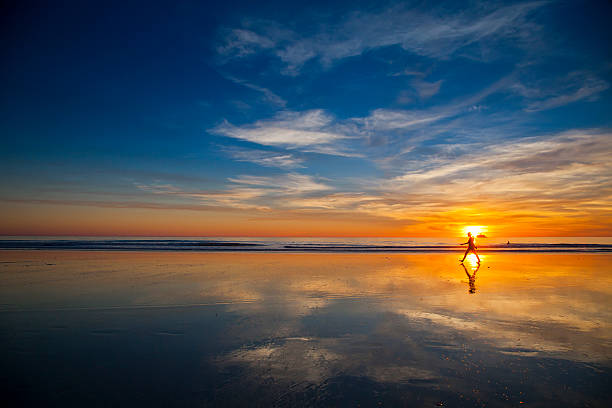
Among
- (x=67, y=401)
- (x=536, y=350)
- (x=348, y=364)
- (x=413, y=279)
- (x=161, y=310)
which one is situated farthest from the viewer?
(x=413, y=279)

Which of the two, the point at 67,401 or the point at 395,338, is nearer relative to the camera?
the point at 67,401

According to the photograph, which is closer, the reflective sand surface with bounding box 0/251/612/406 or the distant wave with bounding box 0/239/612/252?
the reflective sand surface with bounding box 0/251/612/406

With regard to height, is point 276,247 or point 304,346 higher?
point 276,247

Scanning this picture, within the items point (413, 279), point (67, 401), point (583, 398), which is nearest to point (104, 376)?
point (67, 401)

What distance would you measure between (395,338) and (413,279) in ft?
29.5

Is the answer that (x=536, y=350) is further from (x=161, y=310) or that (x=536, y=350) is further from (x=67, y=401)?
(x=161, y=310)

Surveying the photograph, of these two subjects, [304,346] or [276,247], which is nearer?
[304,346]

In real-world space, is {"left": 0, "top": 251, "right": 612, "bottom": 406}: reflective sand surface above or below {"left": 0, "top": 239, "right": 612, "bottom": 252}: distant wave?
below

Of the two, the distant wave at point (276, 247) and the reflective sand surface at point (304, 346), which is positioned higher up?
the distant wave at point (276, 247)

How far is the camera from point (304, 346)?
656 cm

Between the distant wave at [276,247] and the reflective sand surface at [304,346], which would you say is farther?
the distant wave at [276,247]

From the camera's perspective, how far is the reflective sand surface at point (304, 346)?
15.5 feet

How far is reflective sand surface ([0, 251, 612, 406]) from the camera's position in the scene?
4.72 metres

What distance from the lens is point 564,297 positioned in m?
11.3
